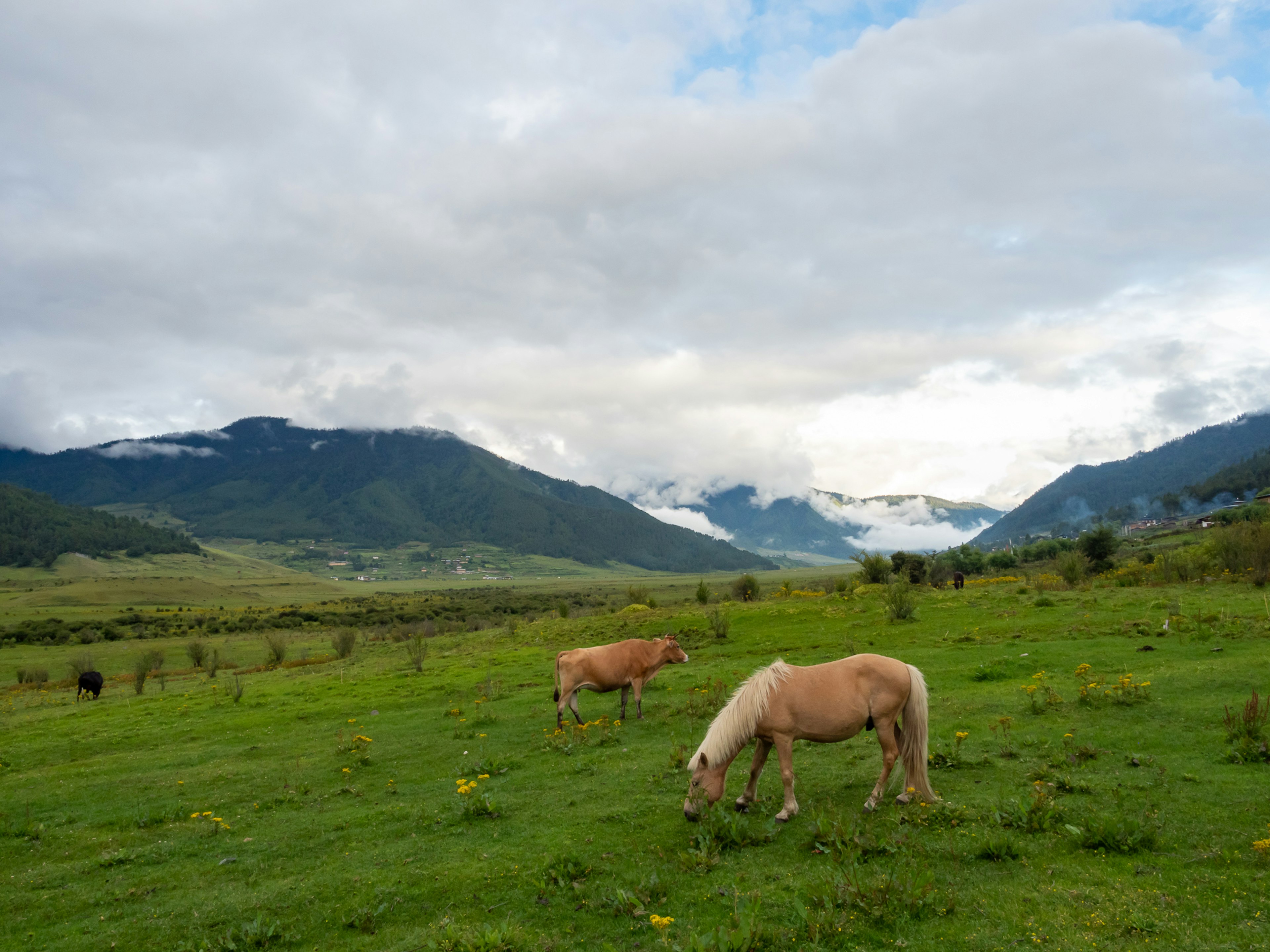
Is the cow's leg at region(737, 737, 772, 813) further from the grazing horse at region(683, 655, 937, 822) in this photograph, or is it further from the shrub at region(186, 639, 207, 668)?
the shrub at region(186, 639, 207, 668)

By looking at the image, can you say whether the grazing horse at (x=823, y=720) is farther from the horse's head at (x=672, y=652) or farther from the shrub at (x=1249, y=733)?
the horse's head at (x=672, y=652)

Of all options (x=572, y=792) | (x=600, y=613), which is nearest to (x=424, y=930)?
(x=572, y=792)

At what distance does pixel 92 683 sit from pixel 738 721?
3535 centimetres

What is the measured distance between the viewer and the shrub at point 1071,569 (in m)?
32.5

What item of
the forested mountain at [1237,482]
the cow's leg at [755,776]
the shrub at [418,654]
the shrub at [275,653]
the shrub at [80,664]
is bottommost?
the shrub at [80,664]

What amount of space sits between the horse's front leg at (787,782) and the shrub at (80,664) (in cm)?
4598

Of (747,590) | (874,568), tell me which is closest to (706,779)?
(874,568)

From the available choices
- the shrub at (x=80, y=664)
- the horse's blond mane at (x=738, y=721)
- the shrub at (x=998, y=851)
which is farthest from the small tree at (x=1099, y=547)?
the shrub at (x=80, y=664)

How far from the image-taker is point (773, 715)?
30.7 ft

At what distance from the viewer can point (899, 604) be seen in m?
27.0

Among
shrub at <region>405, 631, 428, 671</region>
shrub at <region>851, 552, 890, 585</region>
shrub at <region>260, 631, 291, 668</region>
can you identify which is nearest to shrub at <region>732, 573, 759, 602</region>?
shrub at <region>851, 552, 890, 585</region>

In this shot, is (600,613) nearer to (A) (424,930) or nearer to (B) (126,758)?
(B) (126,758)

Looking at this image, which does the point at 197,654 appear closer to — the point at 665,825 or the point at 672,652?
the point at 672,652

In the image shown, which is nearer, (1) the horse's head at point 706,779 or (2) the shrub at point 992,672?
(1) the horse's head at point 706,779
